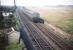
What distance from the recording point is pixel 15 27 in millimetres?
6000

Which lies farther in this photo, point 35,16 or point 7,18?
point 35,16

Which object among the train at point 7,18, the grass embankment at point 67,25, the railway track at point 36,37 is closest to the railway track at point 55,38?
the railway track at point 36,37

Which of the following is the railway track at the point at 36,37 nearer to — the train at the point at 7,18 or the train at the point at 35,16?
the train at the point at 35,16

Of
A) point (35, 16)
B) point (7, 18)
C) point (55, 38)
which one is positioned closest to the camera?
point (7, 18)

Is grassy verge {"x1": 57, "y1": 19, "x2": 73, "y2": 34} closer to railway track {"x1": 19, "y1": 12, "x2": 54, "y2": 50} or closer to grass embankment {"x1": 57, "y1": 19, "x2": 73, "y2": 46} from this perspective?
grass embankment {"x1": 57, "y1": 19, "x2": 73, "y2": 46}

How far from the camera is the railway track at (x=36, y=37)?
6113 mm

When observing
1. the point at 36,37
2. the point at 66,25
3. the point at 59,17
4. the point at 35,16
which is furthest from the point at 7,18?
the point at 66,25

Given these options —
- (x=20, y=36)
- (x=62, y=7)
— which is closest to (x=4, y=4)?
(x=20, y=36)

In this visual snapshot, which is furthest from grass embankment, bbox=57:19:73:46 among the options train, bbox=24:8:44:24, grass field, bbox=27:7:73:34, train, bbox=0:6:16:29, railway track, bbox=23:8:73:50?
train, bbox=0:6:16:29

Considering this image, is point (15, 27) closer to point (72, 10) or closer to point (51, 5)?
point (51, 5)

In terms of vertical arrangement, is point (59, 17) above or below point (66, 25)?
above

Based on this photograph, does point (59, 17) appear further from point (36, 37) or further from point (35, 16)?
point (36, 37)

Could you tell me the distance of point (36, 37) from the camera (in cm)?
618

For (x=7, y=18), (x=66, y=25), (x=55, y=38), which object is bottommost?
(x=55, y=38)
